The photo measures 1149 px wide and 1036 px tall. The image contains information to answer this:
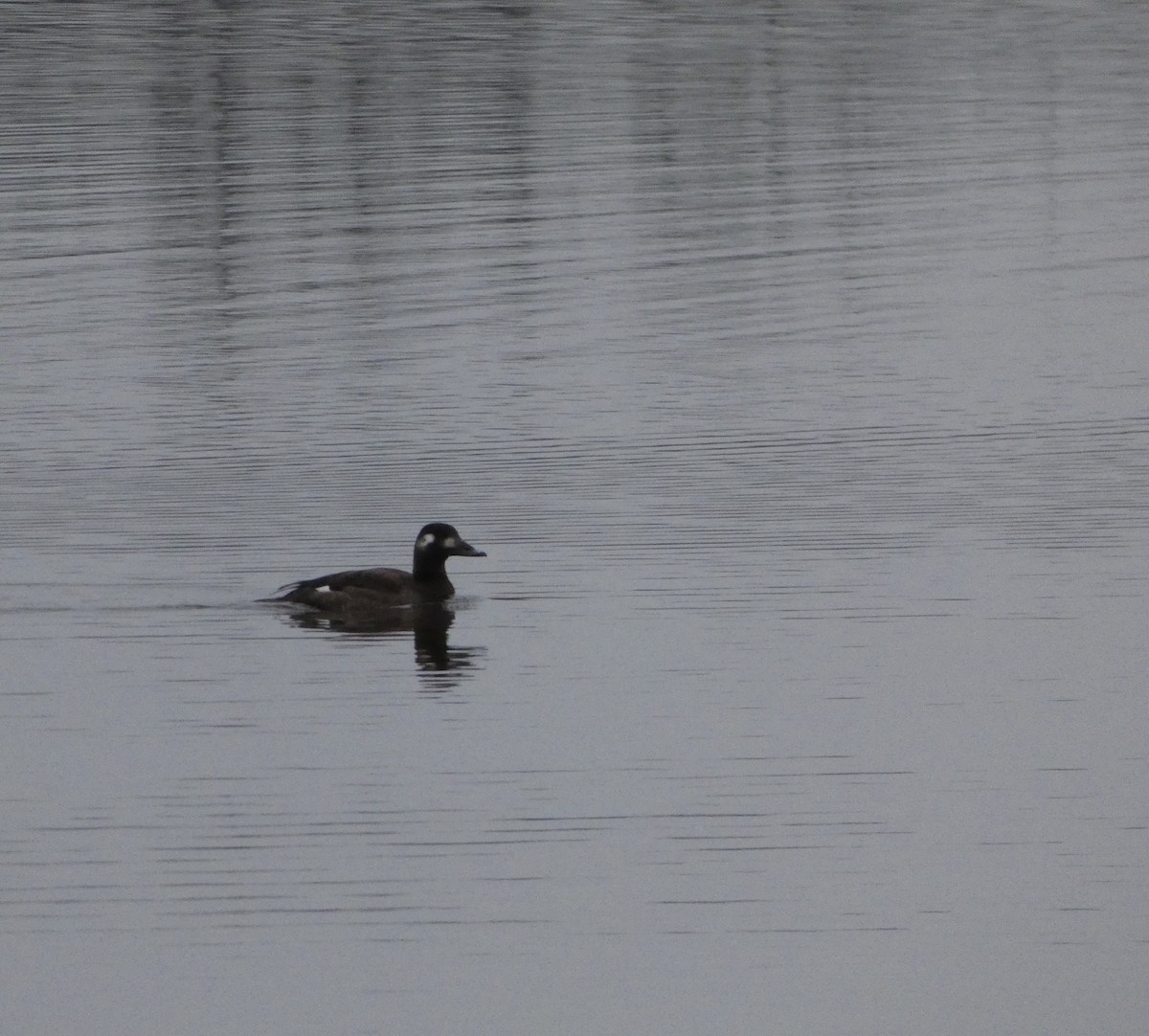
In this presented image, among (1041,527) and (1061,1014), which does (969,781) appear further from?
(1041,527)

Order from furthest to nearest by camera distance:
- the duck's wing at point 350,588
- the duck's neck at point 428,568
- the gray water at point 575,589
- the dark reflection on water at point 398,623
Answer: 1. the duck's neck at point 428,568
2. the duck's wing at point 350,588
3. the dark reflection on water at point 398,623
4. the gray water at point 575,589

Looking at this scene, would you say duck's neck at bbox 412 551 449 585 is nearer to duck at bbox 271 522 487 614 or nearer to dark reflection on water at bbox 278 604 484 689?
duck at bbox 271 522 487 614

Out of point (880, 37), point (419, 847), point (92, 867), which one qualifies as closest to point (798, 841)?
point (419, 847)

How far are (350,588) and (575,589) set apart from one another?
145 cm

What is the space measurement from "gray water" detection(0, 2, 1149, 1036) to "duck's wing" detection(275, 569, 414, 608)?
20cm

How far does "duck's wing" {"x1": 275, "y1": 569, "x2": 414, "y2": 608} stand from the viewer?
16.0 metres

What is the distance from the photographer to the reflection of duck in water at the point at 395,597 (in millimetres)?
16000

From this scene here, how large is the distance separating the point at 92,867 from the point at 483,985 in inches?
85.7

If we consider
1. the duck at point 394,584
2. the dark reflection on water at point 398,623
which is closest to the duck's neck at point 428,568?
the duck at point 394,584

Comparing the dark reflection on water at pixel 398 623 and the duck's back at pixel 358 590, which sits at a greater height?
the duck's back at pixel 358 590

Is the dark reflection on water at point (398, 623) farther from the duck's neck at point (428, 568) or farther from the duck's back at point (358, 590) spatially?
the duck's neck at point (428, 568)

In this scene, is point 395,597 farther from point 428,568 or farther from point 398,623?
point 428,568

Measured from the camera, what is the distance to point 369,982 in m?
10.5

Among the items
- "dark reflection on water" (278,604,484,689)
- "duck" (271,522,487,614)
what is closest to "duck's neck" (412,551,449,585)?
"duck" (271,522,487,614)
